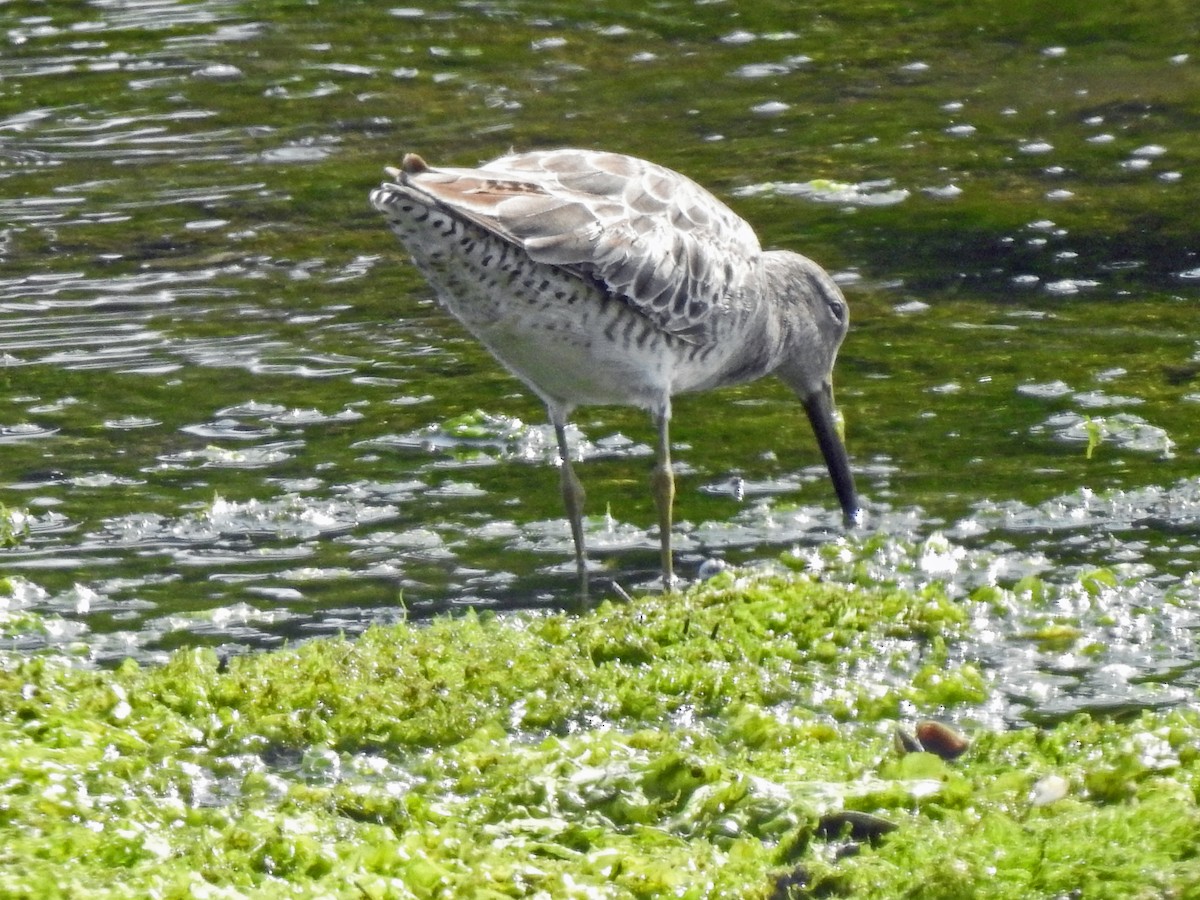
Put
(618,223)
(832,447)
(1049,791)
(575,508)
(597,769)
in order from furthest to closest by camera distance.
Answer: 1. (832,447)
2. (575,508)
3. (618,223)
4. (597,769)
5. (1049,791)

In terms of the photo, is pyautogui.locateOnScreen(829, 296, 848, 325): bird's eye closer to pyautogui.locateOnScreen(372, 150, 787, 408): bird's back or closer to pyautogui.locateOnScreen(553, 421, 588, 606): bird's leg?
pyautogui.locateOnScreen(372, 150, 787, 408): bird's back

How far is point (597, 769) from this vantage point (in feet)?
15.8

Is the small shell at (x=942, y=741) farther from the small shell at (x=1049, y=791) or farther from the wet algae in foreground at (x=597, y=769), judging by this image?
the small shell at (x=1049, y=791)

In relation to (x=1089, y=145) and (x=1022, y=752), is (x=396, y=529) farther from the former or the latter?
(x=1089, y=145)

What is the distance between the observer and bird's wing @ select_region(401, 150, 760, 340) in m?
6.66

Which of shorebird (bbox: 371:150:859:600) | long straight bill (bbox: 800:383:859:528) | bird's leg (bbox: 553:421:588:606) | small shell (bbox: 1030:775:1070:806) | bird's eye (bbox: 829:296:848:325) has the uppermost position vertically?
shorebird (bbox: 371:150:859:600)

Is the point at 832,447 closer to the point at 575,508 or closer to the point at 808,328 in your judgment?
the point at 808,328

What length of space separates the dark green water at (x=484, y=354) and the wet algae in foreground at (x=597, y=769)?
2.42 ft

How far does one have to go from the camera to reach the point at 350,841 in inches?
173

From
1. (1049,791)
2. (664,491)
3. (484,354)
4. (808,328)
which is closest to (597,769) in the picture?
(1049,791)

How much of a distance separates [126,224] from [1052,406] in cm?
592

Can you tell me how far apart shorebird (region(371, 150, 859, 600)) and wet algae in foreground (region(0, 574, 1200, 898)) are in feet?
3.61

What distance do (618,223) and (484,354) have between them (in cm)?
288

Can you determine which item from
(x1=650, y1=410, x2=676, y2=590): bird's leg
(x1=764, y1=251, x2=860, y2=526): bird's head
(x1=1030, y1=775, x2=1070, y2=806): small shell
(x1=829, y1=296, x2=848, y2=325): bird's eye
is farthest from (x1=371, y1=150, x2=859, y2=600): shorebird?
(x1=1030, y1=775, x2=1070, y2=806): small shell
